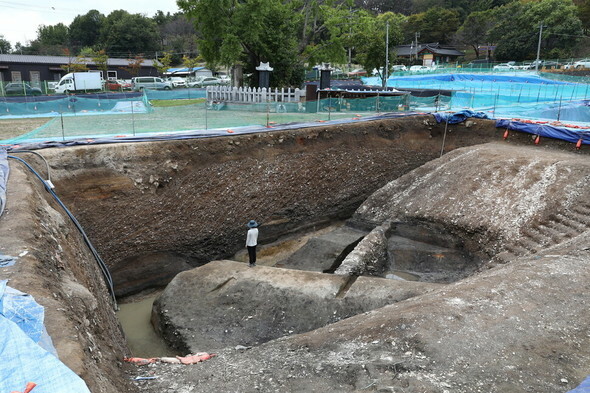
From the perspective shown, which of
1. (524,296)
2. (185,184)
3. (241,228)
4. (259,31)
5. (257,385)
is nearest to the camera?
(257,385)

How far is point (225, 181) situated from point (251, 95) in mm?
9023

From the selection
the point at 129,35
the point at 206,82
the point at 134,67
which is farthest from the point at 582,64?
the point at 129,35

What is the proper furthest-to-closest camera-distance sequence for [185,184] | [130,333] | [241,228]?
[241,228] → [185,184] → [130,333]

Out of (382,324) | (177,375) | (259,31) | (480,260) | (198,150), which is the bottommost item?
(480,260)

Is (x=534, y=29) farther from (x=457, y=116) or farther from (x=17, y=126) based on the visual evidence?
(x=17, y=126)

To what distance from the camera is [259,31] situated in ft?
74.8

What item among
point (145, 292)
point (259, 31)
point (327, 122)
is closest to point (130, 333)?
point (145, 292)

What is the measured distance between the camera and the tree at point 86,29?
203 feet

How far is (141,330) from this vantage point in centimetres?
1034

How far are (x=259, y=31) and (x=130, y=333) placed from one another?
56.3ft

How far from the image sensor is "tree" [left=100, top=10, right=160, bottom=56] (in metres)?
54.1

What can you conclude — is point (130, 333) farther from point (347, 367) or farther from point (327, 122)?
point (327, 122)

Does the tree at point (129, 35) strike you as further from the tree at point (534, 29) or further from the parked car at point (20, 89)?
the tree at point (534, 29)

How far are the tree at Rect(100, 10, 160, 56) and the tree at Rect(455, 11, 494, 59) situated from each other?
3868 cm
